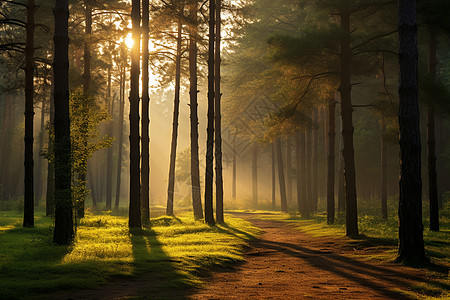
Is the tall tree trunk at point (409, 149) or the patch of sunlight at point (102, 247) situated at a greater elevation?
the tall tree trunk at point (409, 149)

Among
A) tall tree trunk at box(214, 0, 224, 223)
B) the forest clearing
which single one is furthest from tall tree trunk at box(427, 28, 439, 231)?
tall tree trunk at box(214, 0, 224, 223)

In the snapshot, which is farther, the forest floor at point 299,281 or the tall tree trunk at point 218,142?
the tall tree trunk at point 218,142

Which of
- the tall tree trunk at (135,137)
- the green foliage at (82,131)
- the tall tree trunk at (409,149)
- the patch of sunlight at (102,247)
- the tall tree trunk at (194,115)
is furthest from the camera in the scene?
the tall tree trunk at (194,115)

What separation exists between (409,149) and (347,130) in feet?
21.1

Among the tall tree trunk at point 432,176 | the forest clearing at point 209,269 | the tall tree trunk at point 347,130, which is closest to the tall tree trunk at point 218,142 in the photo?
the forest clearing at point 209,269

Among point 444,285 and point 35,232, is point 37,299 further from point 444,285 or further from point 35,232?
point 35,232

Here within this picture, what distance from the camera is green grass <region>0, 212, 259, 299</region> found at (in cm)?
823

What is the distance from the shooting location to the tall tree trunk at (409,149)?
1108cm

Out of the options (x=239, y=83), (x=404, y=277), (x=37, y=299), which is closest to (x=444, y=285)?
(x=404, y=277)

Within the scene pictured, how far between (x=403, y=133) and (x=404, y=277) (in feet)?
12.6

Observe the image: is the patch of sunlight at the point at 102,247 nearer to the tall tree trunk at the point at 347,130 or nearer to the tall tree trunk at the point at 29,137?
the tall tree trunk at the point at 29,137

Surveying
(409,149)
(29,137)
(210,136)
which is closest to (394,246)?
(409,149)

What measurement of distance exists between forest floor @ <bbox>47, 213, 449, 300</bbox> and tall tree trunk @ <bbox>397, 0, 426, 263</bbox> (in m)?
0.72

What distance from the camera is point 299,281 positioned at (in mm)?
9461
